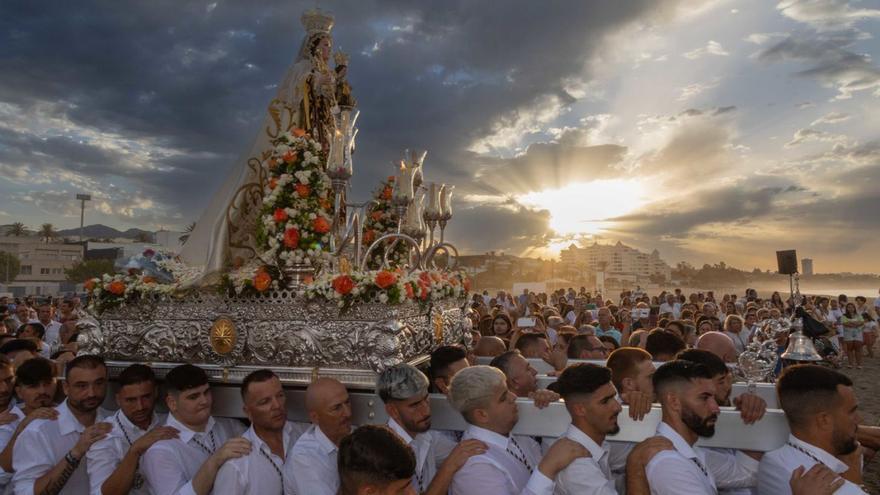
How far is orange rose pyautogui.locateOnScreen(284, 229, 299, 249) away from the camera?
15.8 ft

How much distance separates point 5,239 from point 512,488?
73947 mm

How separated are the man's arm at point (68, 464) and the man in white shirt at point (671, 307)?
1374 centimetres

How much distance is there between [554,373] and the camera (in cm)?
574

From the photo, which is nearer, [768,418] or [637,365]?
[768,418]

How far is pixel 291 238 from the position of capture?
4801 millimetres

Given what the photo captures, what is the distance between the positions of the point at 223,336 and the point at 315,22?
3.78m

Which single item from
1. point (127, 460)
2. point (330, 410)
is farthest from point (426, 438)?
point (127, 460)

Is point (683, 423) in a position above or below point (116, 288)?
below

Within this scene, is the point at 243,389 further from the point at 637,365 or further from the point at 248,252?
the point at 637,365

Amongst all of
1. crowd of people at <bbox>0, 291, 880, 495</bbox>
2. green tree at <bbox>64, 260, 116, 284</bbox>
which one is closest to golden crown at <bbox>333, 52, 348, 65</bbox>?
crowd of people at <bbox>0, 291, 880, 495</bbox>

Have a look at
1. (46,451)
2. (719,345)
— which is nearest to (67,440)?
(46,451)

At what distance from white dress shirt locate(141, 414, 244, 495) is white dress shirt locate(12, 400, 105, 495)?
56 cm

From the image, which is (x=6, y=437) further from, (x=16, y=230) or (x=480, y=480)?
(x=16, y=230)

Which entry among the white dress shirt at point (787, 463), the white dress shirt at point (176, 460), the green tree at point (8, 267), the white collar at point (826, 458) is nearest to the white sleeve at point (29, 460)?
the white dress shirt at point (176, 460)
